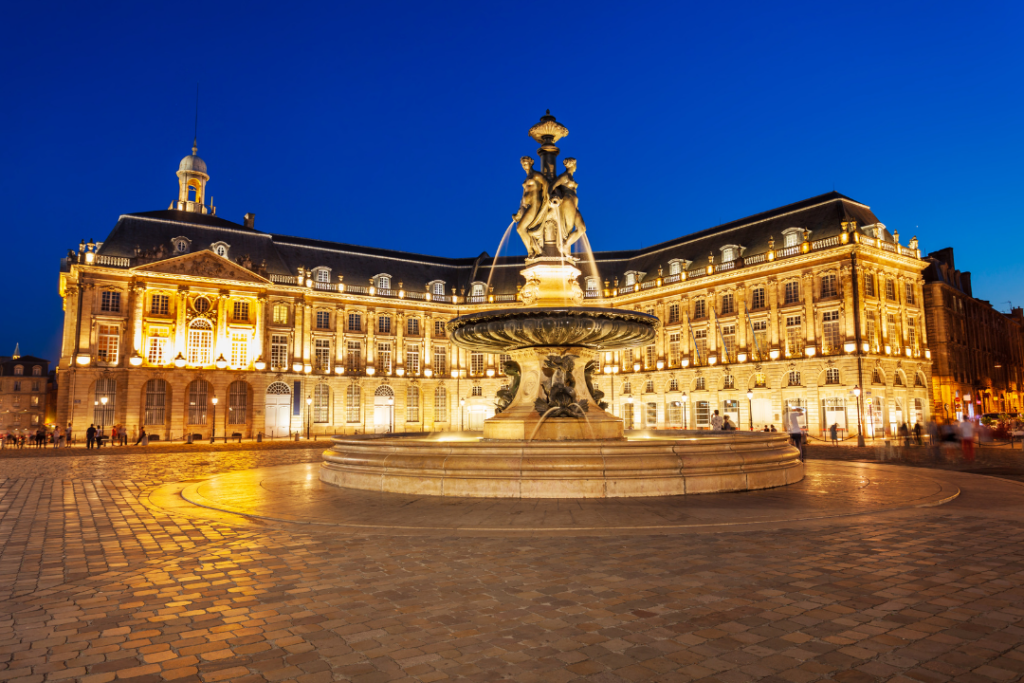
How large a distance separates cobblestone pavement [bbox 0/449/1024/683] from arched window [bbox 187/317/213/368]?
44369mm

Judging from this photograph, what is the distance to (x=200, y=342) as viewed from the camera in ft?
163

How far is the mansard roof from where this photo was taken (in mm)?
47594

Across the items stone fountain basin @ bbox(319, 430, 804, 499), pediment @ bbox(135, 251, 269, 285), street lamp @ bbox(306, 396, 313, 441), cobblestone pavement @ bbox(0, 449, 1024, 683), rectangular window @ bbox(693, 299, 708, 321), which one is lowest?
cobblestone pavement @ bbox(0, 449, 1024, 683)

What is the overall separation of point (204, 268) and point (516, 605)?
5065cm

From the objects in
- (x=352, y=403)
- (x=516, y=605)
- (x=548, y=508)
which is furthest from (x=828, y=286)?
(x=516, y=605)

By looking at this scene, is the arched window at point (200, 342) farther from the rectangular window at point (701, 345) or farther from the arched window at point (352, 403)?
the rectangular window at point (701, 345)

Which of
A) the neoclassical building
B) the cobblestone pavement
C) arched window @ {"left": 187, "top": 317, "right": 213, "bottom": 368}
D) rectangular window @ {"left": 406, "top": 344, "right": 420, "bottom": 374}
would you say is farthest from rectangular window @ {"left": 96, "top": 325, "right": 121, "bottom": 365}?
the cobblestone pavement

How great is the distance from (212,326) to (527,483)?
4569cm

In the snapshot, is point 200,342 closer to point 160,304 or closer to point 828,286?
point 160,304

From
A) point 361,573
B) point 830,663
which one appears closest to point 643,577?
point 830,663

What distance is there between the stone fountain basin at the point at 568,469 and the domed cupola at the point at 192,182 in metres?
52.2

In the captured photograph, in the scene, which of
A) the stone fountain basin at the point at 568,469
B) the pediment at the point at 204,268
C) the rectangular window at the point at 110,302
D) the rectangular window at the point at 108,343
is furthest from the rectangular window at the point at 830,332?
the rectangular window at the point at 110,302

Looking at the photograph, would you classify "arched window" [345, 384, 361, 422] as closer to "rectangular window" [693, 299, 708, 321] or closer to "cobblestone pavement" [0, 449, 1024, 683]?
"rectangular window" [693, 299, 708, 321]

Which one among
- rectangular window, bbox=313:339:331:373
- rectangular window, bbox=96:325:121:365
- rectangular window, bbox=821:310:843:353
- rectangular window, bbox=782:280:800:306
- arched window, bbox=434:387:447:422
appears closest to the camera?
rectangular window, bbox=821:310:843:353
